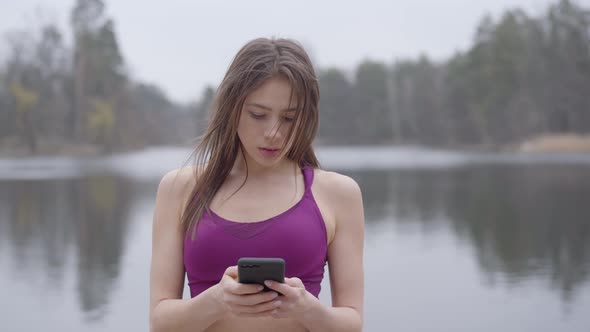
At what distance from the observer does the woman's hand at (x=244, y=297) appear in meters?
1.52

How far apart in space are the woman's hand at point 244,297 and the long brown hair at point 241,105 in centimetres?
23

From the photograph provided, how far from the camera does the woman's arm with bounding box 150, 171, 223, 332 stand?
1744mm

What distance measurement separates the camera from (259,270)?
1495mm

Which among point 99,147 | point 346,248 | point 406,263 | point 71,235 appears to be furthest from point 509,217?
point 99,147

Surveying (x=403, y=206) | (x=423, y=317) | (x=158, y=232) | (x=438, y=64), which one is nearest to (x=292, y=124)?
(x=158, y=232)

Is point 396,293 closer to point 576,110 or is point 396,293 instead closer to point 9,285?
point 9,285

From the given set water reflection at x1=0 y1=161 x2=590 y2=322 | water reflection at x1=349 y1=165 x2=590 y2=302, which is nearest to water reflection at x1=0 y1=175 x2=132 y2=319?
water reflection at x1=0 y1=161 x2=590 y2=322

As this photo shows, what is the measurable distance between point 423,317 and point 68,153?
66.7m

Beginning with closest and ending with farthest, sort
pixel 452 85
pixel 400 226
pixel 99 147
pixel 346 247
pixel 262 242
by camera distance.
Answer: pixel 262 242, pixel 346 247, pixel 400 226, pixel 99 147, pixel 452 85

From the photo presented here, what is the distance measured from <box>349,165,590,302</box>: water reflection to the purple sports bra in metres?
5.81

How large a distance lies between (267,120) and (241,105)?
0.23 ft

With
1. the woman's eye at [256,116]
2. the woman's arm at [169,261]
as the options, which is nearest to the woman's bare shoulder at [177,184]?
the woman's arm at [169,261]

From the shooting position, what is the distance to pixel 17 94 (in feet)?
226

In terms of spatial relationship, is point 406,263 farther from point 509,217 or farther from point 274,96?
point 274,96
